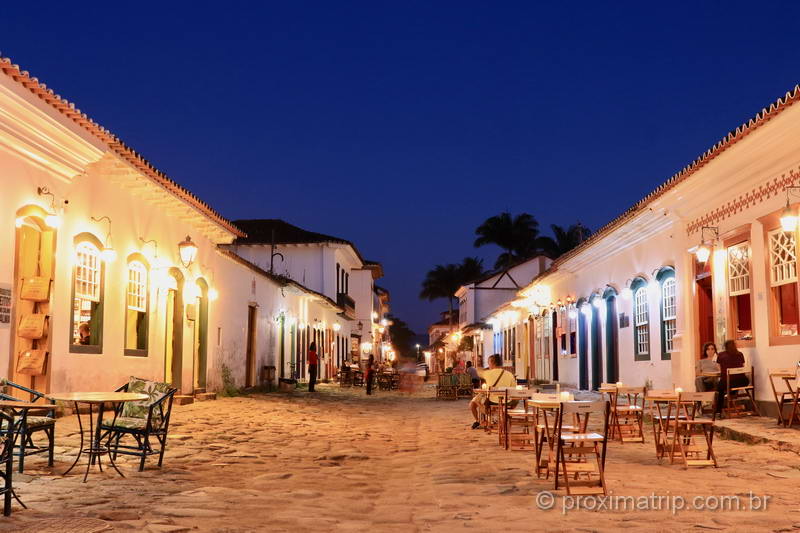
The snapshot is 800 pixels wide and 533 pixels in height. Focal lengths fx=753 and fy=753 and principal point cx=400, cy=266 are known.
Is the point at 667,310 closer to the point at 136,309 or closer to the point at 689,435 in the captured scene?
the point at 689,435

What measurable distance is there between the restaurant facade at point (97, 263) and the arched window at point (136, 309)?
20 millimetres

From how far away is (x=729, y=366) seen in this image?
433 inches

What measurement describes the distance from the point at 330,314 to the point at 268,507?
3135 cm

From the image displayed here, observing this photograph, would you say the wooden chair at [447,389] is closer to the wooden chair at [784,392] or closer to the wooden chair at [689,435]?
the wooden chair at [784,392]

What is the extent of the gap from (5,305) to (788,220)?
31.7 feet

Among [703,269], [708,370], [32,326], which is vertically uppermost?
[703,269]

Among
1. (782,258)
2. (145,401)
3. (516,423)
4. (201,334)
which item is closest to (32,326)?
(145,401)

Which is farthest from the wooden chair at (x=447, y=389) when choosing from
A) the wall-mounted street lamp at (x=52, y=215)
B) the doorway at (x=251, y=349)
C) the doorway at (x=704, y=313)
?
the wall-mounted street lamp at (x=52, y=215)

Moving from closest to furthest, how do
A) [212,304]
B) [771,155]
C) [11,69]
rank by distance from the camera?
[11,69] → [771,155] → [212,304]

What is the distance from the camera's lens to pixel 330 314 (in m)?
37.2

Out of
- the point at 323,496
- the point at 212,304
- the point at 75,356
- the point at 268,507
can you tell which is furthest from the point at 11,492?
the point at 212,304

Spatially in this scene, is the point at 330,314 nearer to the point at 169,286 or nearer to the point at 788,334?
the point at 169,286

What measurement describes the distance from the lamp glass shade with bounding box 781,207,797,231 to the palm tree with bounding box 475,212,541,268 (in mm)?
53685

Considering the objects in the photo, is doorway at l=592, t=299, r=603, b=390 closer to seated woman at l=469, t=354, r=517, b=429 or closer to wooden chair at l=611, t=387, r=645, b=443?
seated woman at l=469, t=354, r=517, b=429
